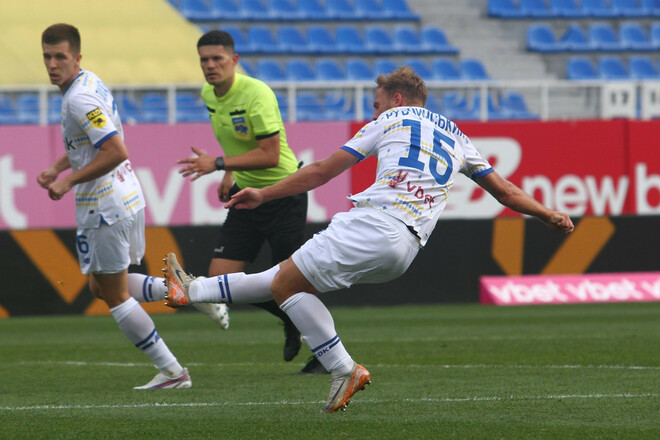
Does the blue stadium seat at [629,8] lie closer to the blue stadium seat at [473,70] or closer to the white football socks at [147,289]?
the blue stadium seat at [473,70]

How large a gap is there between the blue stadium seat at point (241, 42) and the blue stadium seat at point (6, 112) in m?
4.37

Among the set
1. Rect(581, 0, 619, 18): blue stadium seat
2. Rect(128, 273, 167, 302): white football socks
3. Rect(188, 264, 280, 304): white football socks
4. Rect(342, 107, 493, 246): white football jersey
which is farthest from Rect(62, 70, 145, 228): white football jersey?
Rect(581, 0, 619, 18): blue stadium seat

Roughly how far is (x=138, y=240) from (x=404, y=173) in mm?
2170

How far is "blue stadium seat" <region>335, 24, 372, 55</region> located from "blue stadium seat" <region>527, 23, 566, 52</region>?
325cm

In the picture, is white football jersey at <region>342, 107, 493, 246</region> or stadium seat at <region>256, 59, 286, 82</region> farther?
stadium seat at <region>256, 59, 286, 82</region>

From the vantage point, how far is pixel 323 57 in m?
20.2

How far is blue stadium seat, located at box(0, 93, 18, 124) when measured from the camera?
16.4 m

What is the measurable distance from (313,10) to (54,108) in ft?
20.6

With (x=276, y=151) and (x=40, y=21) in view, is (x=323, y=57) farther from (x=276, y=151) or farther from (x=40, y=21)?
(x=276, y=151)

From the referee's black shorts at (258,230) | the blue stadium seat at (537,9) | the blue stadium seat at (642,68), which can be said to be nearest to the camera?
the referee's black shorts at (258,230)

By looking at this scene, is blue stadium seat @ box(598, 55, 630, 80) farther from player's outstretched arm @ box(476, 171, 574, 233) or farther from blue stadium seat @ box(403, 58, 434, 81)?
player's outstretched arm @ box(476, 171, 574, 233)

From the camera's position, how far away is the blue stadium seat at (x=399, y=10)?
2138 centimetres

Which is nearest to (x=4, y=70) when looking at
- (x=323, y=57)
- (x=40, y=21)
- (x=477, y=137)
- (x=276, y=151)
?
(x=40, y=21)

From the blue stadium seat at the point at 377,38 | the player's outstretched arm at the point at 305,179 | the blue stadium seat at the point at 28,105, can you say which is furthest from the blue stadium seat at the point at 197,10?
the player's outstretched arm at the point at 305,179
